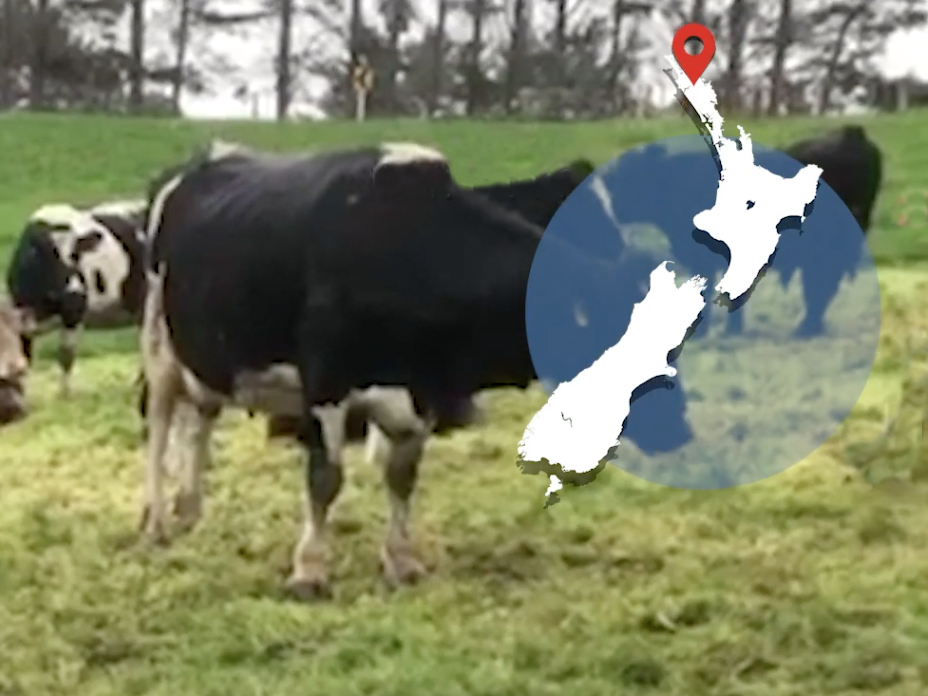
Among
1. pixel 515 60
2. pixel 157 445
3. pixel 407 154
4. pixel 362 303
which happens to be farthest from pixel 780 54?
pixel 157 445

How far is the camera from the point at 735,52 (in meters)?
1.12

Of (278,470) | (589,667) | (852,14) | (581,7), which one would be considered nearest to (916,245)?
(852,14)

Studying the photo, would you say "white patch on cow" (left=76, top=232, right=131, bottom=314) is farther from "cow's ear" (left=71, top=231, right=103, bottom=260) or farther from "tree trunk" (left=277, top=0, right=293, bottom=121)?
"tree trunk" (left=277, top=0, right=293, bottom=121)

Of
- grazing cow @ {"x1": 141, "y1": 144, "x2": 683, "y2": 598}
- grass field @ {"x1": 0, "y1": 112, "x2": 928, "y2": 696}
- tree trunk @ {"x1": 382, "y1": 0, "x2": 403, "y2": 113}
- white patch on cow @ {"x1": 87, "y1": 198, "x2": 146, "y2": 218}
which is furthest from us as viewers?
white patch on cow @ {"x1": 87, "y1": 198, "x2": 146, "y2": 218}

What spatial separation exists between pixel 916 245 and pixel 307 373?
26.1 inches

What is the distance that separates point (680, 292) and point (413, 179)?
0.30 metres

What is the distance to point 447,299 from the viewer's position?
1105 mm

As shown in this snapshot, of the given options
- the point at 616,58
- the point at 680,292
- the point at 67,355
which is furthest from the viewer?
the point at 67,355

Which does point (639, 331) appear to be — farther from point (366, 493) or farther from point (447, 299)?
point (366, 493)

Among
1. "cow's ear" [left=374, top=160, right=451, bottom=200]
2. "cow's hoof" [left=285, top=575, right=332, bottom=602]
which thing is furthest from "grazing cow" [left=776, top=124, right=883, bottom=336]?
"cow's hoof" [left=285, top=575, right=332, bottom=602]

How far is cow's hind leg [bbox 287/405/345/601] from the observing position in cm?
115

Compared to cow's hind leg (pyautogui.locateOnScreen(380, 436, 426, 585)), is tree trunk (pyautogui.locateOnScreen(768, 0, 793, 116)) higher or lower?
higher

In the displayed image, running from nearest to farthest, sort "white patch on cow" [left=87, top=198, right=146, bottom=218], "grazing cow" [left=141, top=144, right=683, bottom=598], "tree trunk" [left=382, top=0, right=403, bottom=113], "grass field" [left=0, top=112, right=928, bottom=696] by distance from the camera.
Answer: "grass field" [left=0, top=112, right=928, bottom=696] → "grazing cow" [left=141, top=144, right=683, bottom=598] → "tree trunk" [left=382, top=0, right=403, bottom=113] → "white patch on cow" [left=87, top=198, right=146, bottom=218]
